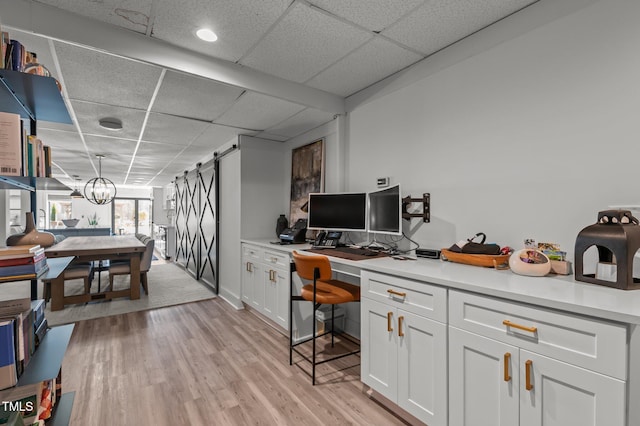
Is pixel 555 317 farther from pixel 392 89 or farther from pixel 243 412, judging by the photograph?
pixel 392 89

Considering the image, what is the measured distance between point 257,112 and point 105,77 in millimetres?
1377

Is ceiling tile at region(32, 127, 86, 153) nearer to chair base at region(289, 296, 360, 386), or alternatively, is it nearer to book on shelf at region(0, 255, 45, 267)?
book on shelf at region(0, 255, 45, 267)

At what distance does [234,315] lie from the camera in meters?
3.86

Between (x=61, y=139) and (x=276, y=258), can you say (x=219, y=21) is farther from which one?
(x=61, y=139)

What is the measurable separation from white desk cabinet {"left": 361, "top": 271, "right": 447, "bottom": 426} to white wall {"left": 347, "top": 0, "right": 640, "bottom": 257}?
74cm

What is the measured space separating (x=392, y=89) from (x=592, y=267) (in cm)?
200

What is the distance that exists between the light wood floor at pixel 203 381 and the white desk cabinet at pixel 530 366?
71 cm

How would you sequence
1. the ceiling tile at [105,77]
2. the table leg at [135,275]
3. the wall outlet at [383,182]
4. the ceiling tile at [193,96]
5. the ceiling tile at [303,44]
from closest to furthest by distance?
the ceiling tile at [303,44] → the ceiling tile at [105,77] → the ceiling tile at [193,96] → the wall outlet at [383,182] → the table leg at [135,275]

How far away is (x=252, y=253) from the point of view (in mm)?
3758

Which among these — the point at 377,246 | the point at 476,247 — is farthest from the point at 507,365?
the point at 377,246

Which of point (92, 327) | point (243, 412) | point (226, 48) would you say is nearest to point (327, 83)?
point (226, 48)

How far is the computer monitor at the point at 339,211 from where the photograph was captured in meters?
2.80

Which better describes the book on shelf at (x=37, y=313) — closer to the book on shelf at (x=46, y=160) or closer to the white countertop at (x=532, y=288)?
the book on shelf at (x=46, y=160)

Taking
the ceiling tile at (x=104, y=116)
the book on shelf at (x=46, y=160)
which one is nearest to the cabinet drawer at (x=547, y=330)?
the book on shelf at (x=46, y=160)
